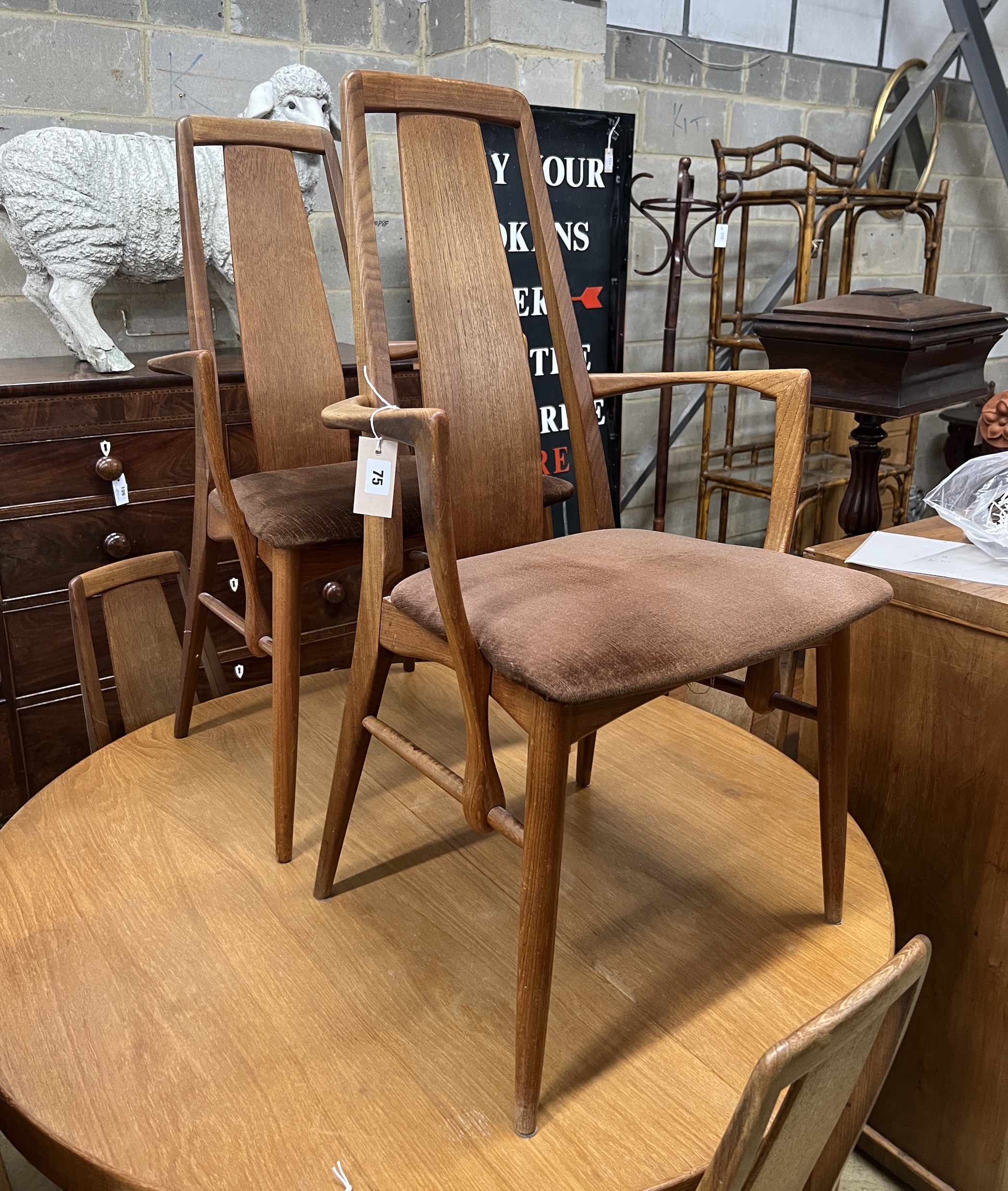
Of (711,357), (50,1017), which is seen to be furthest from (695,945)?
(711,357)

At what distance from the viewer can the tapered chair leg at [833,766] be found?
116cm

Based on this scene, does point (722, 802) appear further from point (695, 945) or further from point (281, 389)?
point (281, 389)

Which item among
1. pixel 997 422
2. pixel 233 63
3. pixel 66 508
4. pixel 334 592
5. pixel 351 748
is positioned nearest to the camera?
pixel 351 748

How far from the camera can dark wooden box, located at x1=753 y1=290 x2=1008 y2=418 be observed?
1793 millimetres

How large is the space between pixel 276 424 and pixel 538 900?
100 centimetres

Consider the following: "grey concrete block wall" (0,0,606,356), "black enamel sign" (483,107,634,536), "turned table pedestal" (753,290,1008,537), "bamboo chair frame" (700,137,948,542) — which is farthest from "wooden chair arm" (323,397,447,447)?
"bamboo chair frame" (700,137,948,542)

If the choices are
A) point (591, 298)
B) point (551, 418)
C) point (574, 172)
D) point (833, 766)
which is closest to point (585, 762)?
point (833, 766)

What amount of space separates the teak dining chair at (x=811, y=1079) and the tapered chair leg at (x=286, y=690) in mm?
766

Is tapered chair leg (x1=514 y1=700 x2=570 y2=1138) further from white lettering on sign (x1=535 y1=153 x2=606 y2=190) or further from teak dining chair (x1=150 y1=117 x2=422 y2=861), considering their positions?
A: white lettering on sign (x1=535 y1=153 x2=606 y2=190)

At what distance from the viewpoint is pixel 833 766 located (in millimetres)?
1182

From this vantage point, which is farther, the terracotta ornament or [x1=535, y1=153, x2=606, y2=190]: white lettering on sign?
[x1=535, y1=153, x2=606, y2=190]: white lettering on sign

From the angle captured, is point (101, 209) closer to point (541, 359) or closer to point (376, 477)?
point (541, 359)

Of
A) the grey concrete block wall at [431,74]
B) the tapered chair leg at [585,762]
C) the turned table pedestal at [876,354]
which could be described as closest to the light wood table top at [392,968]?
the tapered chair leg at [585,762]

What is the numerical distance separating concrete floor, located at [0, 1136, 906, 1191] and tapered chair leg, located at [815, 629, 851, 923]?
510 millimetres
